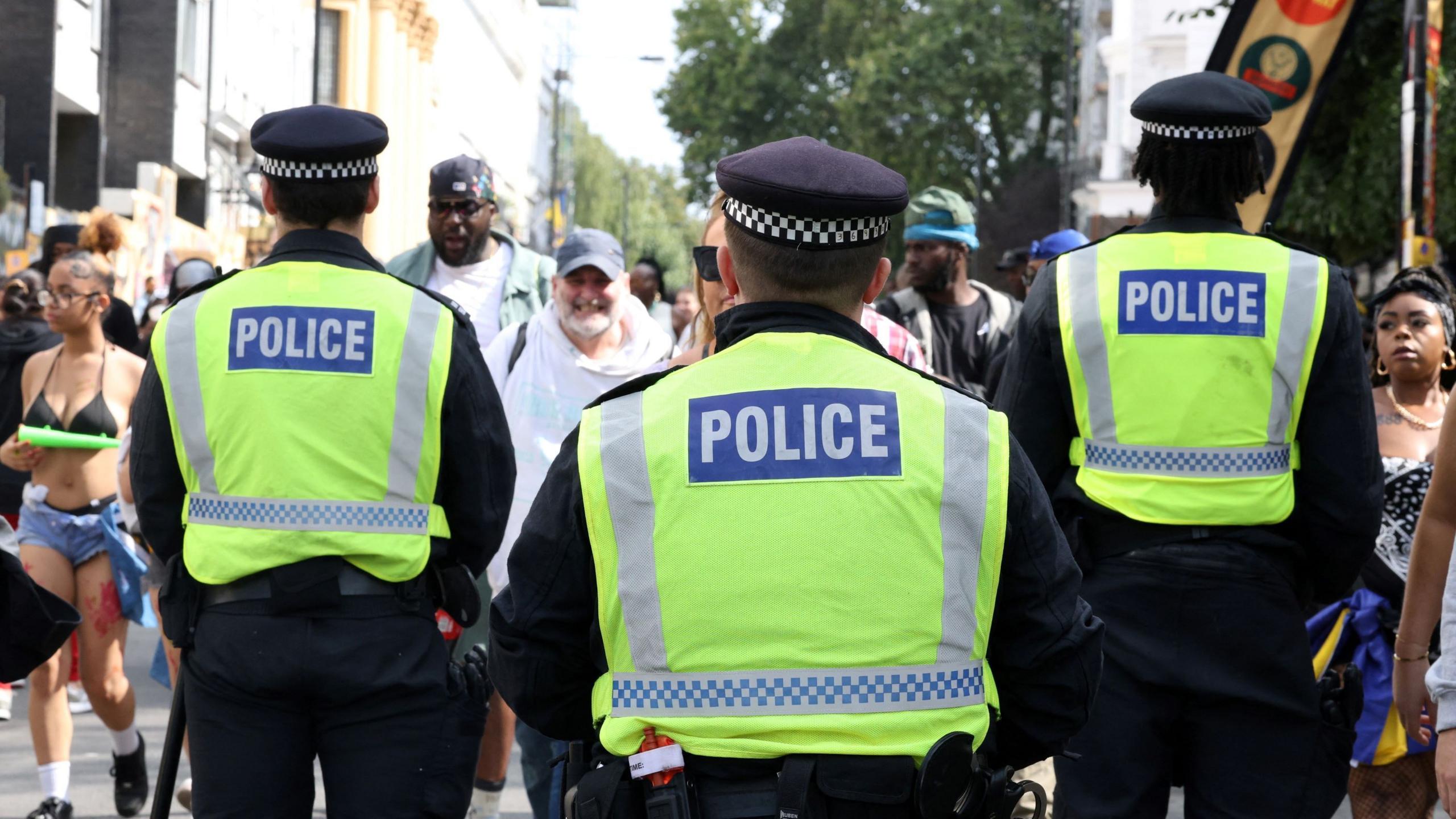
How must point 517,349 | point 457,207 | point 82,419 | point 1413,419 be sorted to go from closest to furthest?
point 1413,419
point 517,349
point 457,207
point 82,419

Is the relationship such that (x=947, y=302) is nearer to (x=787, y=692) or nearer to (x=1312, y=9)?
(x=1312, y=9)

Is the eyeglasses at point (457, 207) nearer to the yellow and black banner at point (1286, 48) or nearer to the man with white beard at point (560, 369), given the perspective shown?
the man with white beard at point (560, 369)

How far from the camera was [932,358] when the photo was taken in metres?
8.31

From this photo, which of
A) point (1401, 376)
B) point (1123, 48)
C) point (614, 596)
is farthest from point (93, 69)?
point (1123, 48)

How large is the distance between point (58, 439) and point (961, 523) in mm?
5834

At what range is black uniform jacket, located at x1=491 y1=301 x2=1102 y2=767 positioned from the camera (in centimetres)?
292

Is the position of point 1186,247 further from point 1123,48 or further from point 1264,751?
point 1123,48

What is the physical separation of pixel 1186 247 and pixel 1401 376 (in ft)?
6.58

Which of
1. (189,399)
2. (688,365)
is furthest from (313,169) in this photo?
(688,365)

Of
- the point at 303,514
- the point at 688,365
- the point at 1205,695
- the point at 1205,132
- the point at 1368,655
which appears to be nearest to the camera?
the point at 688,365

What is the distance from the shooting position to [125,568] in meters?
7.63

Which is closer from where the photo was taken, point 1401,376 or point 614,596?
point 614,596

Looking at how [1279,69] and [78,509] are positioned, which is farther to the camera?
[1279,69]

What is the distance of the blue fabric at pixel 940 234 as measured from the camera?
26.7 ft
